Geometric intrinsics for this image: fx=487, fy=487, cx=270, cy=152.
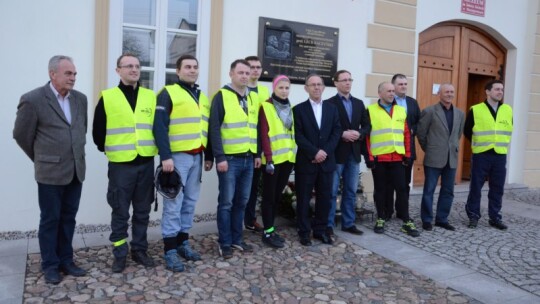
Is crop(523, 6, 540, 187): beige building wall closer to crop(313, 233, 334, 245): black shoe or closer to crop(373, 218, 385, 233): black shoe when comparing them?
crop(373, 218, 385, 233): black shoe

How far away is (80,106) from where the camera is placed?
407cm

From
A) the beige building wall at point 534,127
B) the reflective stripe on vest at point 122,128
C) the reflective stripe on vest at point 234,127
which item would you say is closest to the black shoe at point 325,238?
the reflective stripe on vest at point 234,127

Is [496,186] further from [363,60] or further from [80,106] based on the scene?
[80,106]

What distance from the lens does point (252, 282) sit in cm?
407

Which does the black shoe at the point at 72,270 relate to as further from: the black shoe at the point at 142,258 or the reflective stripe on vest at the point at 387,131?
the reflective stripe on vest at the point at 387,131

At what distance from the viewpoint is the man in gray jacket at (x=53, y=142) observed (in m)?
3.80

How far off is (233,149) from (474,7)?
20.1 feet

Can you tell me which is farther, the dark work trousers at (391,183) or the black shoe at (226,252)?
the dark work trousers at (391,183)

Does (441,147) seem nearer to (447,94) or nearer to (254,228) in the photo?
(447,94)

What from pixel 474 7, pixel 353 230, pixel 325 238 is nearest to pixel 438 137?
pixel 353 230

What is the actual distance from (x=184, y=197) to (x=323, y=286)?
147 cm

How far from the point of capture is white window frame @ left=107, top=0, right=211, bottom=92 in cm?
552

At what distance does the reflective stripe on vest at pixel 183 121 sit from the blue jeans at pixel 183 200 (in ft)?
0.33

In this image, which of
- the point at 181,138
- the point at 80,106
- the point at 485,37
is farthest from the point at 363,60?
the point at 80,106
